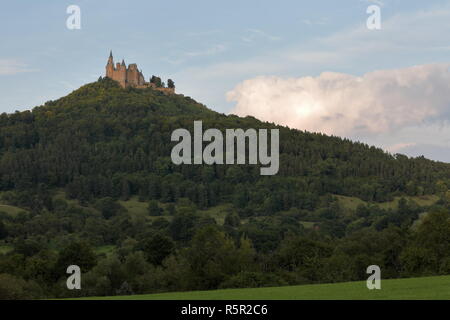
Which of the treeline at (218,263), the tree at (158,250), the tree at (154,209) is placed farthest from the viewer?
the tree at (154,209)

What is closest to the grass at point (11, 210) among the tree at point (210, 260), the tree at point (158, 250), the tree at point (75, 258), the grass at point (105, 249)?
the grass at point (105, 249)

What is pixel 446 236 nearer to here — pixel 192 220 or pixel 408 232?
pixel 408 232

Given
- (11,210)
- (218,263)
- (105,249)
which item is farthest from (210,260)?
(11,210)

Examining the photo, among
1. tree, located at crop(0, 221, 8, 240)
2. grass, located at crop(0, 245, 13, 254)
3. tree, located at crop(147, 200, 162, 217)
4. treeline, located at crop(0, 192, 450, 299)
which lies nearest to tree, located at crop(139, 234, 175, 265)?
treeline, located at crop(0, 192, 450, 299)

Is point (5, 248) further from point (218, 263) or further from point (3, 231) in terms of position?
point (218, 263)

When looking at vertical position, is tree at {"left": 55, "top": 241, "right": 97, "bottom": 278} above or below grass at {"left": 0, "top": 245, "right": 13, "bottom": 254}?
above

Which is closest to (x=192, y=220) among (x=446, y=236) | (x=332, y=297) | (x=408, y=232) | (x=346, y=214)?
(x=346, y=214)

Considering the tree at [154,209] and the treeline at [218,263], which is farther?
the tree at [154,209]

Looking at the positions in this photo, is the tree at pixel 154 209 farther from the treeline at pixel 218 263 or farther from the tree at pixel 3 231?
the treeline at pixel 218 263

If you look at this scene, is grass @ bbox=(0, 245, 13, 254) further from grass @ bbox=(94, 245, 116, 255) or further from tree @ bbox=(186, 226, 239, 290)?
tree @ bbox=(186, 226, 239, 290)

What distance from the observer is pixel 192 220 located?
146m

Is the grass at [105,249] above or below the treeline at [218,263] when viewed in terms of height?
below
